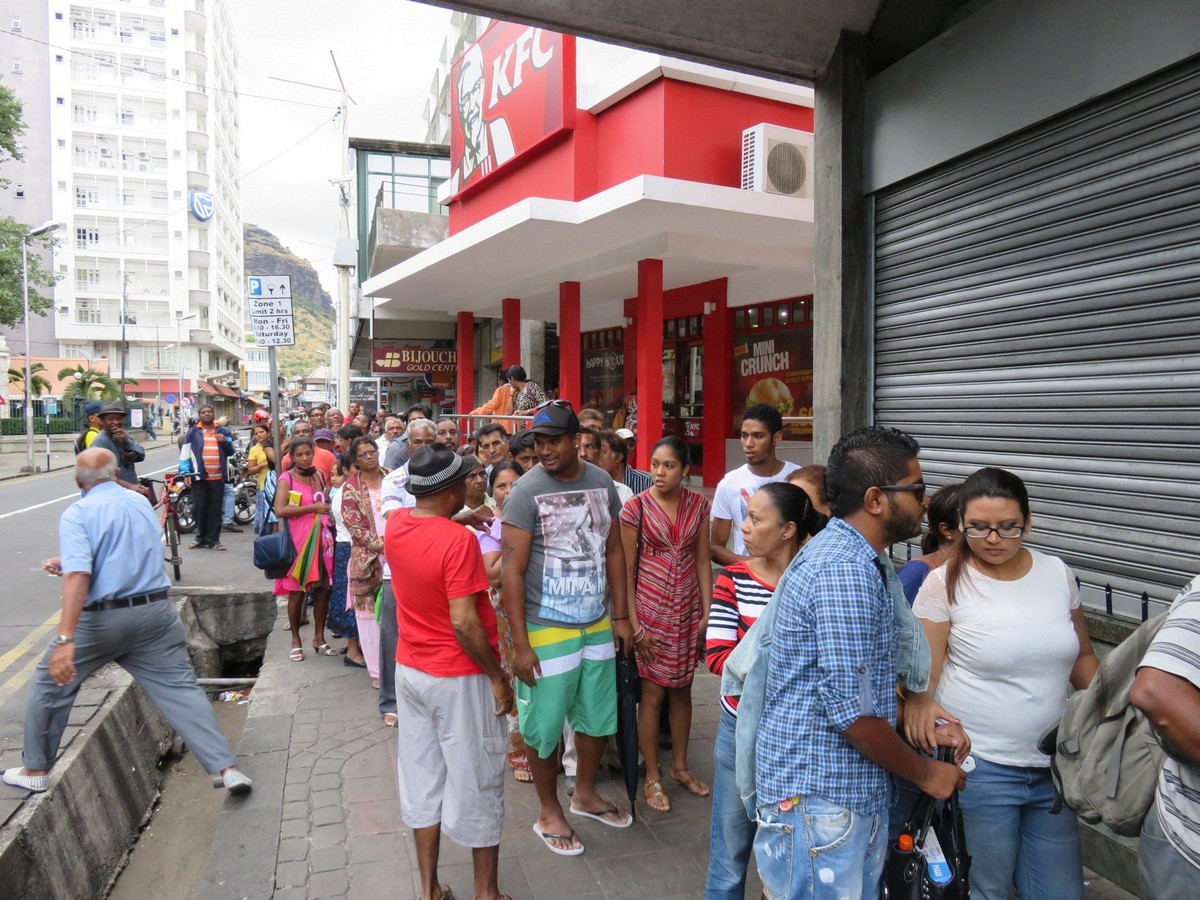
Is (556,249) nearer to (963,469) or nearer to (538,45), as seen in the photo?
(538,45)

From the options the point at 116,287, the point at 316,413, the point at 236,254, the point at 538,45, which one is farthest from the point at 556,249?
the point at 236,254

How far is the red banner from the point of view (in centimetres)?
1798

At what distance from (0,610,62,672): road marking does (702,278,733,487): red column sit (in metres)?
8.82

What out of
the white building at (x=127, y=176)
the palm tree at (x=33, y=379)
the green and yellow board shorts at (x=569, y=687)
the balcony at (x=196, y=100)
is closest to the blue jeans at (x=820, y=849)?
the green and yellow board shorts at (x=569, y=687)

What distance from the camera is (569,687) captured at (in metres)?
3.50

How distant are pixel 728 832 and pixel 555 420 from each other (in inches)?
67.5

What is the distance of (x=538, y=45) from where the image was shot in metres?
9.95

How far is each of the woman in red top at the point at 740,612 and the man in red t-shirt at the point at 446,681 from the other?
0.89 meters

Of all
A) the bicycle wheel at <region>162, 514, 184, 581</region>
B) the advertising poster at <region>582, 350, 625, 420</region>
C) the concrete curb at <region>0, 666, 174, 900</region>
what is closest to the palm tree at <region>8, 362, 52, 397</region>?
the advertising poster at <region>582, 350, 625, 420</region>

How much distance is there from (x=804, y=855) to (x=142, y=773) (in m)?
4.44

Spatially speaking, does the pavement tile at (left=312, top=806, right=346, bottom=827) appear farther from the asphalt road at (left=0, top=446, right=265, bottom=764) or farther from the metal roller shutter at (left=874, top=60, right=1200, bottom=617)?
the metal roller shutter at (left=874, top=60, right=1200, bottom=617)

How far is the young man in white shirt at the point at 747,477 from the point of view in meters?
4.11

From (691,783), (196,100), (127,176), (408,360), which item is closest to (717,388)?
(408,360)

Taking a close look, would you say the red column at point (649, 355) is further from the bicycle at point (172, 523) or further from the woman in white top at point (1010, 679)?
the woman in white top at point (1010, 679)
